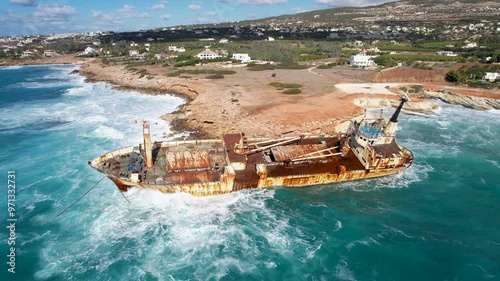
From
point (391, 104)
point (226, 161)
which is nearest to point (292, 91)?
point (391, 104)

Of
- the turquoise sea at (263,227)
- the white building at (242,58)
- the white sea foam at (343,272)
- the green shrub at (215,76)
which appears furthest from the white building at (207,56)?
the white sea foam at (343,272)

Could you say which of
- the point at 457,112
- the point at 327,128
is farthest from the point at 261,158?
the point at 457,112

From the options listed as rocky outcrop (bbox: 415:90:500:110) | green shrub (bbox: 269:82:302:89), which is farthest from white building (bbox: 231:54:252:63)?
rocky outcrop (bbox: 415:90:500:110)

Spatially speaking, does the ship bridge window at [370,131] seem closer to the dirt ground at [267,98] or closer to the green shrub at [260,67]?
the dirt ground at [267,98]

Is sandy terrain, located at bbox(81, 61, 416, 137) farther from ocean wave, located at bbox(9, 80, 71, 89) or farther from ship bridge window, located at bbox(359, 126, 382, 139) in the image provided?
ocean wave, located at bbox(9, 80, 71, 89)

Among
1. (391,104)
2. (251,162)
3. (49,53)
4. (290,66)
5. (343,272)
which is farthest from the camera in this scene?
(49,53)

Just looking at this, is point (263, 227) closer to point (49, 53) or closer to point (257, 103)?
point (257, 103)
